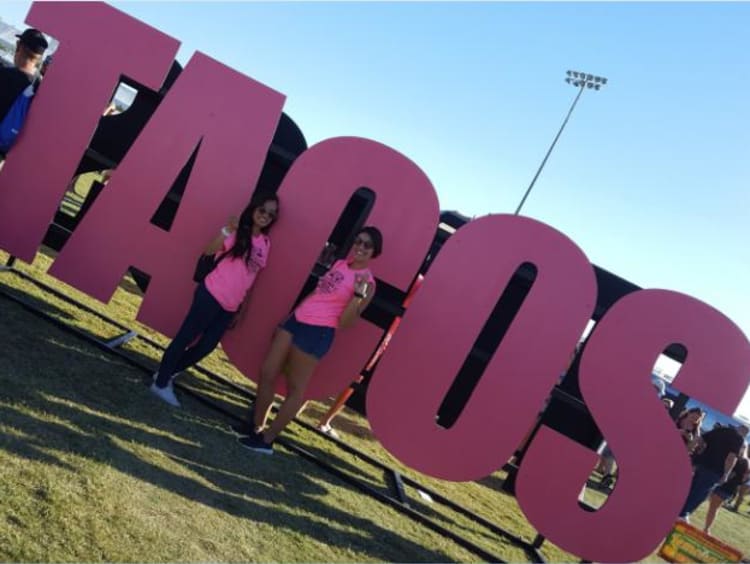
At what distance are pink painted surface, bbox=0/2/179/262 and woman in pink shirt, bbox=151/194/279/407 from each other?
4.83ft

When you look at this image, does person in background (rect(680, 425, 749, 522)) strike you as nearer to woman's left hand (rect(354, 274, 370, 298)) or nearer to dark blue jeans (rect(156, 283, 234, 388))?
woman's left hand (rect(354, 274, 370, 298))

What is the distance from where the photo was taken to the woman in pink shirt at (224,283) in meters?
4.30

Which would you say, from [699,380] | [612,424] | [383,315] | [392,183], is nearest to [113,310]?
[383,315]

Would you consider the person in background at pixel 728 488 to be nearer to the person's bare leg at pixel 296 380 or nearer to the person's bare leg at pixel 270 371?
the person's bare leg at pixel 296 380

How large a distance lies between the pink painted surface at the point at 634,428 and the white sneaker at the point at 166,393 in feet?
8.73

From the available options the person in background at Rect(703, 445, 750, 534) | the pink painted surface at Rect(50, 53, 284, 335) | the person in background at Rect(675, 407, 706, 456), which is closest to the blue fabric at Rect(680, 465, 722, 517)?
the person in background at Rect(675, 407, 706, 456)

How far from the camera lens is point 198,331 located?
14.4ft

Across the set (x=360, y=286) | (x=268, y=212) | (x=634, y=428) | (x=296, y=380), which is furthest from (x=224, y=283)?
(x=634, y=428)

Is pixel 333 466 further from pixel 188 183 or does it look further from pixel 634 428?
pixel 188 183

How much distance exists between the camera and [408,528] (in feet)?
14.0

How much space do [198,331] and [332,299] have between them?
3.45 feet

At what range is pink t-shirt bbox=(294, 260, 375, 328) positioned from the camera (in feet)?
13.8

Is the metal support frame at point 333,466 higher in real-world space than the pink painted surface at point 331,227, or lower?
lower

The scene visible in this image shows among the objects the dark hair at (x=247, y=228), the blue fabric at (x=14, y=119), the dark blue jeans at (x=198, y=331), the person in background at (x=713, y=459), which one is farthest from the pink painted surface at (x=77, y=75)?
the person in background at (x=713, y=459)
